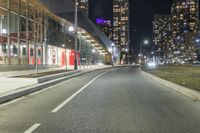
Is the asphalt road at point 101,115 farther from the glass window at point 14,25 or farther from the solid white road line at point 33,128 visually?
the glass window at point 14,25

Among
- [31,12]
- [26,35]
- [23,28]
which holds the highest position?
[31,12]

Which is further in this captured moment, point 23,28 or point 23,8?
point 23,8

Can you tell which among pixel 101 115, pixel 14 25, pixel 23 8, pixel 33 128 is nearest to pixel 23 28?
pixel 14 25

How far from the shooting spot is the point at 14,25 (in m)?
37.1

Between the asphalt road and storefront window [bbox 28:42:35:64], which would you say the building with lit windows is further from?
the asphalt road

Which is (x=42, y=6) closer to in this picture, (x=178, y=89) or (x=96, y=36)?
(x=178, y=89)

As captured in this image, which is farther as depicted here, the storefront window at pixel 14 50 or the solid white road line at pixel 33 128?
the storefront window at pixel 14 50

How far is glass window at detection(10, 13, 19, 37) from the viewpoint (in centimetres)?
3660

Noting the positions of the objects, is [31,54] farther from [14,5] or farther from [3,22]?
[3,22]

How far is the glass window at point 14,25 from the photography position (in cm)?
3660

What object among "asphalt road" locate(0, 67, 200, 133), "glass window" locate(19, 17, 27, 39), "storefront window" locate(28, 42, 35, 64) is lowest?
"asphalt road" locate(0, 67, 200, 133)

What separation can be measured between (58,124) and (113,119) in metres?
1.66

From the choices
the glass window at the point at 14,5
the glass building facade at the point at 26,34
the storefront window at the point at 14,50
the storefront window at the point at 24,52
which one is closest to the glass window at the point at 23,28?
the glass building facade at the point at 26,34

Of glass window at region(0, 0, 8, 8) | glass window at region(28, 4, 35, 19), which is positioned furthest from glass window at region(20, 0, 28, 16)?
glass window at region(0, 0, 8, 8)
